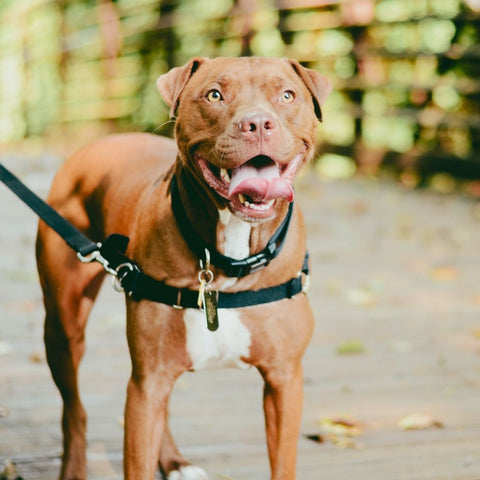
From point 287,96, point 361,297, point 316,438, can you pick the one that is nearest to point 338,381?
point 316,438

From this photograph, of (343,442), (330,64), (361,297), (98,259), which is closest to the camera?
(98,259)

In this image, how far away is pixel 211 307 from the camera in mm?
2740

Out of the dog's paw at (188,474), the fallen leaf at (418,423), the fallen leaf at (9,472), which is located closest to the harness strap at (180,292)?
the dog's paw at (188,474)

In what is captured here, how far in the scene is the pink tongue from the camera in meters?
2.55

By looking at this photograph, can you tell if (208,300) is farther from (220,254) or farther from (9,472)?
(9,472)

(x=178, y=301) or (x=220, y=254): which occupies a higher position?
(x=220, y=254)

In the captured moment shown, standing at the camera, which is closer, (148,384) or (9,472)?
(148,384)

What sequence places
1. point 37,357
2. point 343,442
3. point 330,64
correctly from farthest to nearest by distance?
point 330,64 < point 37,357 < point 343,442

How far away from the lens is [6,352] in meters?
4.70

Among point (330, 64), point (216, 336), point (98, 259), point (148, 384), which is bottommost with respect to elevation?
point (148, 384)

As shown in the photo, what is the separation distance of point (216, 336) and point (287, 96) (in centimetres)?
78

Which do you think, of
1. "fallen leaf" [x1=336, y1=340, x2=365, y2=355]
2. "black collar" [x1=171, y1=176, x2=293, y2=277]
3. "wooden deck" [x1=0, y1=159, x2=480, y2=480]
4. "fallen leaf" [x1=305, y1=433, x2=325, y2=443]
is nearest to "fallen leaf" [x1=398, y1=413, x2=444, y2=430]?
"wooden deck" [x1=0, y1=159, x2=480, y2=480]

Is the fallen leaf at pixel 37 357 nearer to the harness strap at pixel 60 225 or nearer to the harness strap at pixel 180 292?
the harness strap at pixel 60 225

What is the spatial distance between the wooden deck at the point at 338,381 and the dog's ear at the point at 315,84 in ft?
4.67
